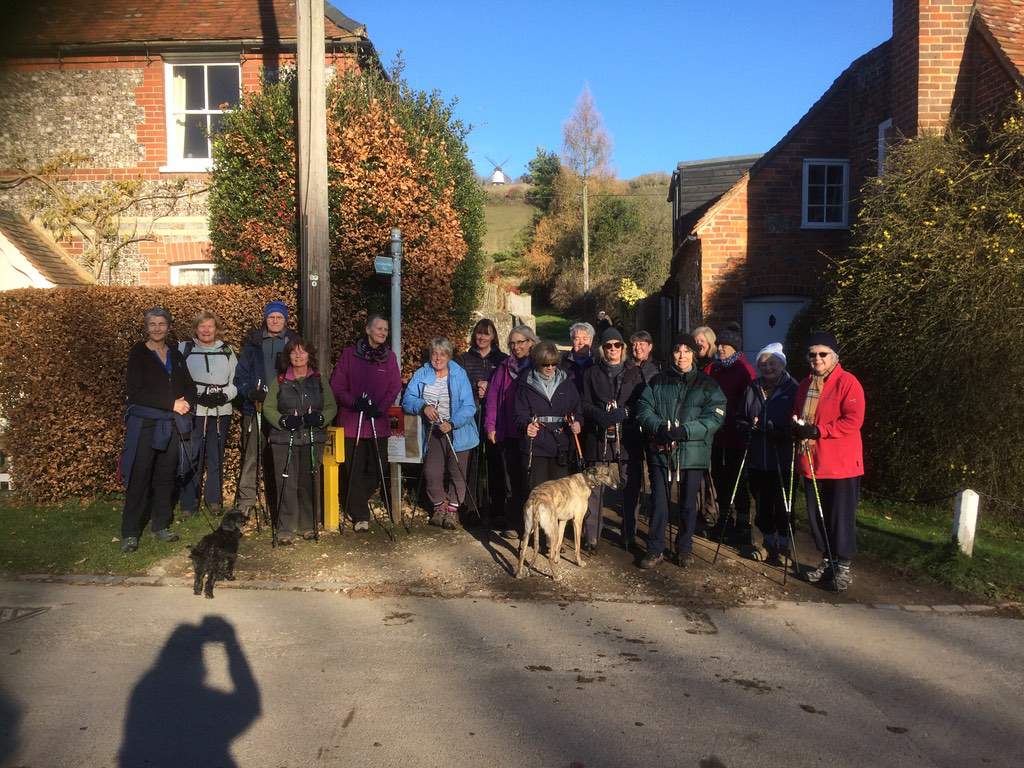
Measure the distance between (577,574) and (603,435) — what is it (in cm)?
137

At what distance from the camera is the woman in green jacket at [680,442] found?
23.4 feet

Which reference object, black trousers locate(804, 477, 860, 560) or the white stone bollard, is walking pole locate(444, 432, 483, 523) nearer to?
black trousers locate(804, 477, 860, 560)

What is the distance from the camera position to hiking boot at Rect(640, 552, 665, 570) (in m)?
7.17

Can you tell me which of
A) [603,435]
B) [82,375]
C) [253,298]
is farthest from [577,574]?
[82,375]

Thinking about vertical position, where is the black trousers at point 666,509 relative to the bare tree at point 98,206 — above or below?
below

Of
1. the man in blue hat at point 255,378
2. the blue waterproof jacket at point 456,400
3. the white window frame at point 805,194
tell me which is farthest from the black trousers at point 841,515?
the white window frame at point 805,194

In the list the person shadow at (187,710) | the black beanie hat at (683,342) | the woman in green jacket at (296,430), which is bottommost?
the person shadow at (187,710)

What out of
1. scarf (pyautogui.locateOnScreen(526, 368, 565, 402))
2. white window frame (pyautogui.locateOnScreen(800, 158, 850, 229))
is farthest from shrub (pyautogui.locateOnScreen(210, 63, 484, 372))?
white window frame (pyautogui.locateOnScreen(800, 158, 850, 229))

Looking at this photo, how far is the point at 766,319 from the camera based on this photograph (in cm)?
1734

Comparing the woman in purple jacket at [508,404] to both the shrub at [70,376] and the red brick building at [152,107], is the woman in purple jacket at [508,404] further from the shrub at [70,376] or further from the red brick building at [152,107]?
the red brick building at [152,107]

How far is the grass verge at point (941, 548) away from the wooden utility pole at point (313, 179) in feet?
18.7

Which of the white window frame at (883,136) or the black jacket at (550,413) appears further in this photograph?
the white window frame at (883,136)

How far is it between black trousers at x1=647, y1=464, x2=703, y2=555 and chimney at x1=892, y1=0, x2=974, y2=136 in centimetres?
778

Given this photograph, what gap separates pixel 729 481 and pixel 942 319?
115 inches
